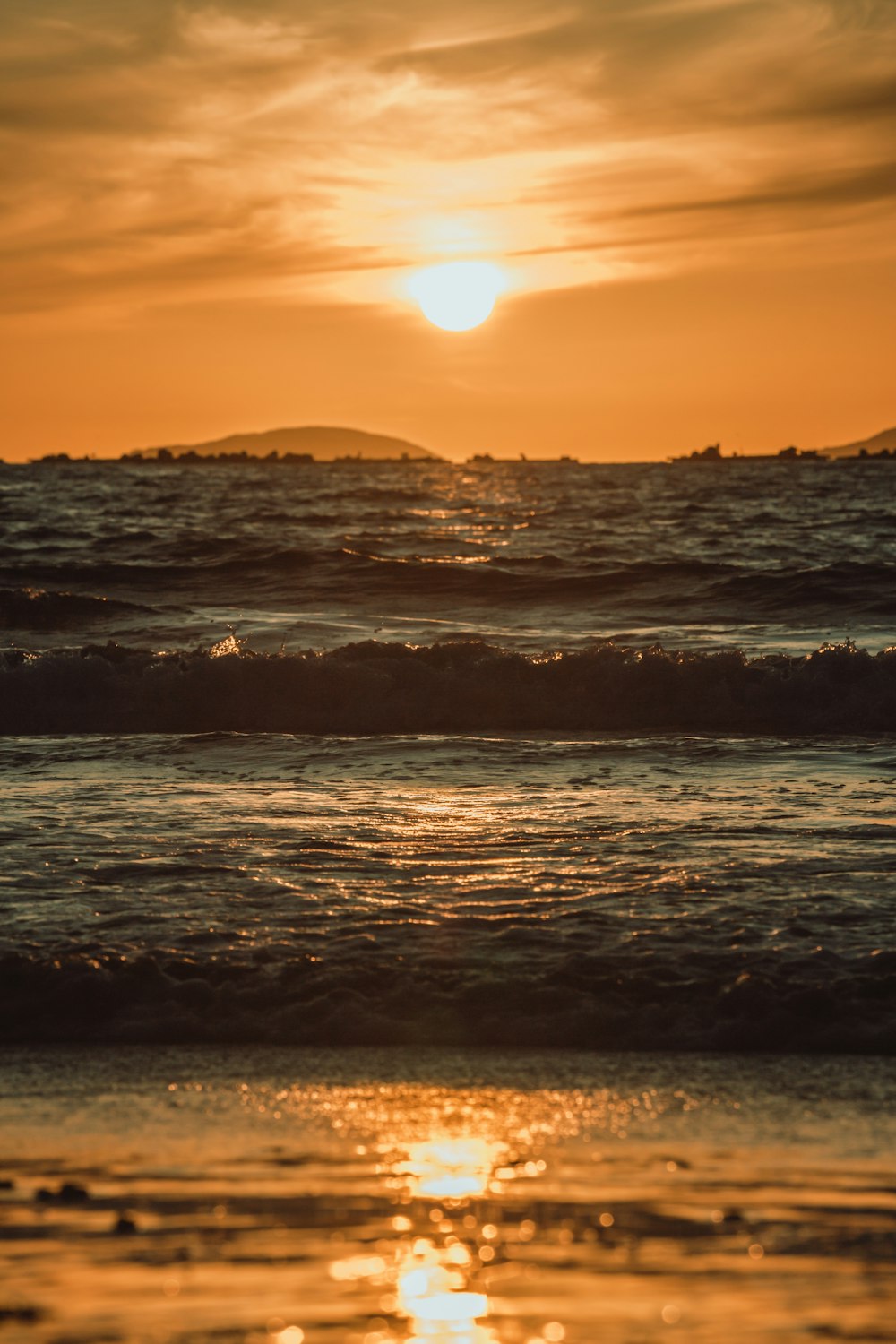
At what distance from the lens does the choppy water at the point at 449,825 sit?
429 cm

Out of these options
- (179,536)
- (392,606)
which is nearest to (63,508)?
(179,536)

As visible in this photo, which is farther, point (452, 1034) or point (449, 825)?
point (449, 825)

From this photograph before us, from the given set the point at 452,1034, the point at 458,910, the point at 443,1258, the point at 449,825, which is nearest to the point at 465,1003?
the point at 452,1034

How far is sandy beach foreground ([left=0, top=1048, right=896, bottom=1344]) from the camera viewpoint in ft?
7.98

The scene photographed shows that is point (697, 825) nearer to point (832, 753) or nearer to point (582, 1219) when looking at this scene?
point (832, 753)

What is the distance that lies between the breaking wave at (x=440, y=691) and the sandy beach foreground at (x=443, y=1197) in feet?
24.9

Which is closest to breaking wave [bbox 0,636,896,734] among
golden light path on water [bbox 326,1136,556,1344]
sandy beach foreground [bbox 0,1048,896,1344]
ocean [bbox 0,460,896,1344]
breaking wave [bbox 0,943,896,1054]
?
ocean [bbox 0,460,896,1344]

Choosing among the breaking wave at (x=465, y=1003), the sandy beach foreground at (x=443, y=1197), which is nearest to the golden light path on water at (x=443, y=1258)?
the sandy beach foreground at (x=443, y=1197)

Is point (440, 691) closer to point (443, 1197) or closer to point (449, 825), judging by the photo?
point (449, 825)

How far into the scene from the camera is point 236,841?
6191 mm

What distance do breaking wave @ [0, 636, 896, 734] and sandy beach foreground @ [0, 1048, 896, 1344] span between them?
759 centimetres

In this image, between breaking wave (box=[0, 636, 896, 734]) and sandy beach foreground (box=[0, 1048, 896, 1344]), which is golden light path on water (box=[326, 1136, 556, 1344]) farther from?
breaking wave (box=[0, 636, 896, 734])

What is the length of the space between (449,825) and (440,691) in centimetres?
556

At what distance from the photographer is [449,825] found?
6605 mm
